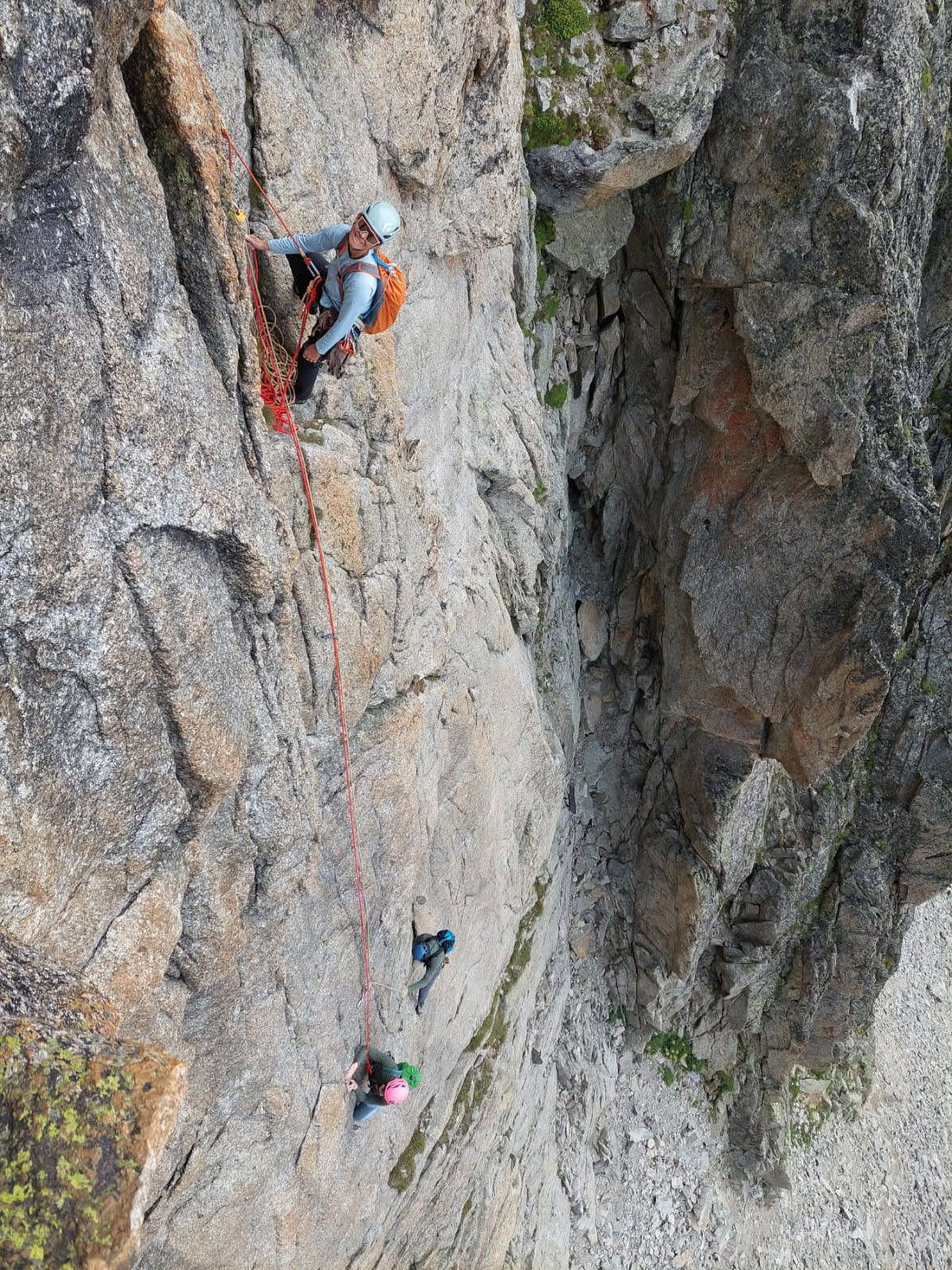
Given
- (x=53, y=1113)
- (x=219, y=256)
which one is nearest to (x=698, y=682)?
(x=219, y=256)

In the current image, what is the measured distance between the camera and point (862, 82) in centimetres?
1389

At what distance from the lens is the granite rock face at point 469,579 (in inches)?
233

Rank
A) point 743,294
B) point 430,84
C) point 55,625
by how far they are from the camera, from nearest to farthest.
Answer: point 55,625
point 430,84
point 743,294

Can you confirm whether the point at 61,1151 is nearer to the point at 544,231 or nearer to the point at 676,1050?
the point at 544,231

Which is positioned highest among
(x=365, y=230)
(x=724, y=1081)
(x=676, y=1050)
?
(x=365, y=230)

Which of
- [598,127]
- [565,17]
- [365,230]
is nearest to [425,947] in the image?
[365,230]

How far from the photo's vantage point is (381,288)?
25.8ft

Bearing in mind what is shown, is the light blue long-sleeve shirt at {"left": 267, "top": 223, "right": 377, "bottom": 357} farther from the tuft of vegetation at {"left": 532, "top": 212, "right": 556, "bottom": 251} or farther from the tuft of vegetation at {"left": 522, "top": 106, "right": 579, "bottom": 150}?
the tuft of vegetation at {"left": 532, "top": 212, "right": 556, "bottom": 251}

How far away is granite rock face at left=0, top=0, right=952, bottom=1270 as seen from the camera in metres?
5.91

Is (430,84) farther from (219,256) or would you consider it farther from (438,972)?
(438,972)

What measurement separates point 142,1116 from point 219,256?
6393mm

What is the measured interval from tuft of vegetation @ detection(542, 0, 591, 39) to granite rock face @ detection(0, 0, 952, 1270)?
210mm

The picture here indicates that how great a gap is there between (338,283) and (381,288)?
44cm

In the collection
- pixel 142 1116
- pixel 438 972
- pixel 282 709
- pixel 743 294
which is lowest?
pixel 438 972
